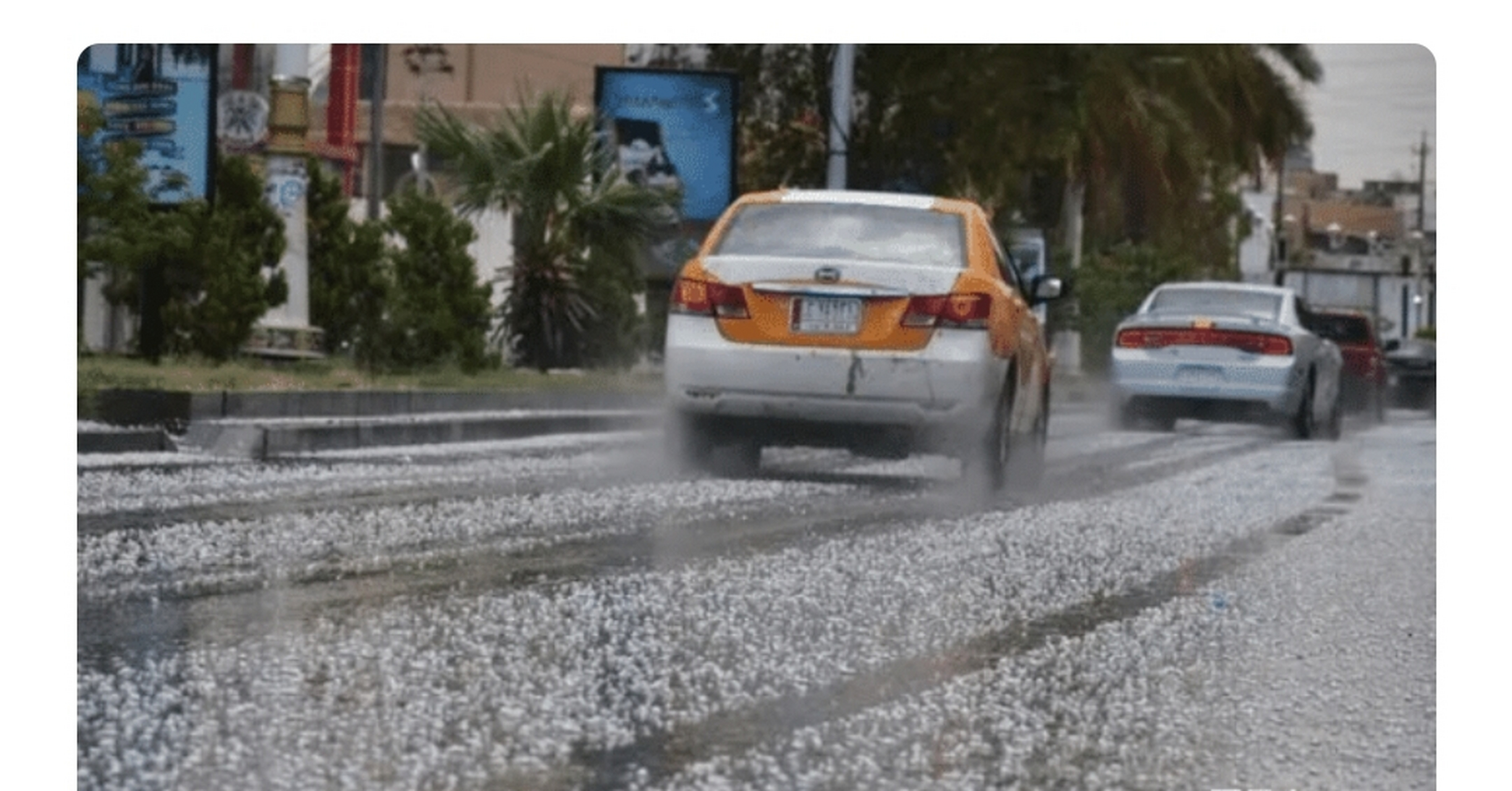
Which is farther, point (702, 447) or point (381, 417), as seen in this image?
point (381, 417)

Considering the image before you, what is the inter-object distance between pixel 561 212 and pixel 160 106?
947mm

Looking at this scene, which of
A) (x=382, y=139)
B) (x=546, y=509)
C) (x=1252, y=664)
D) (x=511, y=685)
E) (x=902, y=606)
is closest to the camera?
(x=511, y=685)

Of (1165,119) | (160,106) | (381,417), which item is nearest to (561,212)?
(160,106)

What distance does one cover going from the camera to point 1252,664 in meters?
5.32

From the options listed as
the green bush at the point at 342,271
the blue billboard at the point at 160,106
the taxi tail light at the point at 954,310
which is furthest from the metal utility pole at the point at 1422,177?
the blue billboard at the point at 160,106

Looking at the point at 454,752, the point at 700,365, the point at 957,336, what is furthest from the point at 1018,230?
the point at 454,752

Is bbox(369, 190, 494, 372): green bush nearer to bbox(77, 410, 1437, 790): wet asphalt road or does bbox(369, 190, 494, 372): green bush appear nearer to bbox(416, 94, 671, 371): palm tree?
bbox(416, 94, 671, 371): palm tree

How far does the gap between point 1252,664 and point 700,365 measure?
2109 mm

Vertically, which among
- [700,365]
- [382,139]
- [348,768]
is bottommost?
[348,768]

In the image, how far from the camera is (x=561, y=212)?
6.81 meters

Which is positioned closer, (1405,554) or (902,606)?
(902,606)

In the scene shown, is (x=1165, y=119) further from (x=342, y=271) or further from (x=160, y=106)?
(x=160, y=106)

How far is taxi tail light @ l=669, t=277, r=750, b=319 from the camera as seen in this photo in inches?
272
